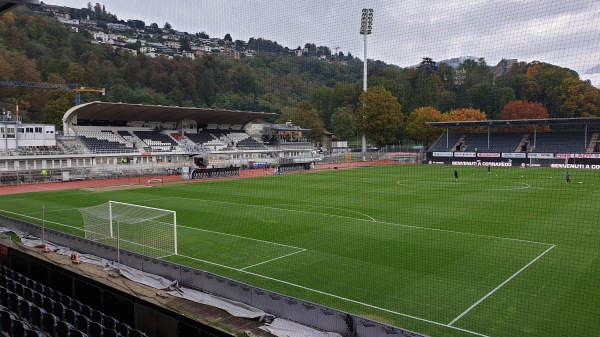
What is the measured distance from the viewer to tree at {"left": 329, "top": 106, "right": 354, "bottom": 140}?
66438 mm

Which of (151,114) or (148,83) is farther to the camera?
(148,83)

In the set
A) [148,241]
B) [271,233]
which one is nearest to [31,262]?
[148,241]

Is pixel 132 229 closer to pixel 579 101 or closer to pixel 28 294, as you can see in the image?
pixel 28 294

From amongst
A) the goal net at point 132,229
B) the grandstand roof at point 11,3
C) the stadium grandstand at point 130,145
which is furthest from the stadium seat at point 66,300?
the stadium grandstand at point 130,145

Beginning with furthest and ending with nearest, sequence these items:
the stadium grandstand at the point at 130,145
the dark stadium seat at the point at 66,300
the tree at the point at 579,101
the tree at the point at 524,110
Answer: the stadium grandstand at the point at 130,145 < the tree at the point at 524,110 < the tree at the point at 579,101 < the dark stadium seat at the point at 66,300

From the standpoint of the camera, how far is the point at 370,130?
51.9 meters

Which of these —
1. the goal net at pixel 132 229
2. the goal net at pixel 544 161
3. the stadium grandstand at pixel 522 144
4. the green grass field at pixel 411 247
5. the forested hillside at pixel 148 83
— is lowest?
the green grass field at pixel 411 247

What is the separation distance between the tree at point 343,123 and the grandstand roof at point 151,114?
21.5 m

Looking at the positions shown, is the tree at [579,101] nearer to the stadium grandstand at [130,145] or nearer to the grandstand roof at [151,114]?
the stadium grandstand at [130,145]

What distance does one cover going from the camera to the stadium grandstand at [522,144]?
3491cm

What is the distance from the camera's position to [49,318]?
5539 mm

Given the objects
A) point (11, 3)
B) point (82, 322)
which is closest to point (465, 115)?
point (11, 3)

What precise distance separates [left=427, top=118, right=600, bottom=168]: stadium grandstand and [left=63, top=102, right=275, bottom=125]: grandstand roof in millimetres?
20057

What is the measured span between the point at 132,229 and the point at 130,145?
85.3 ft
